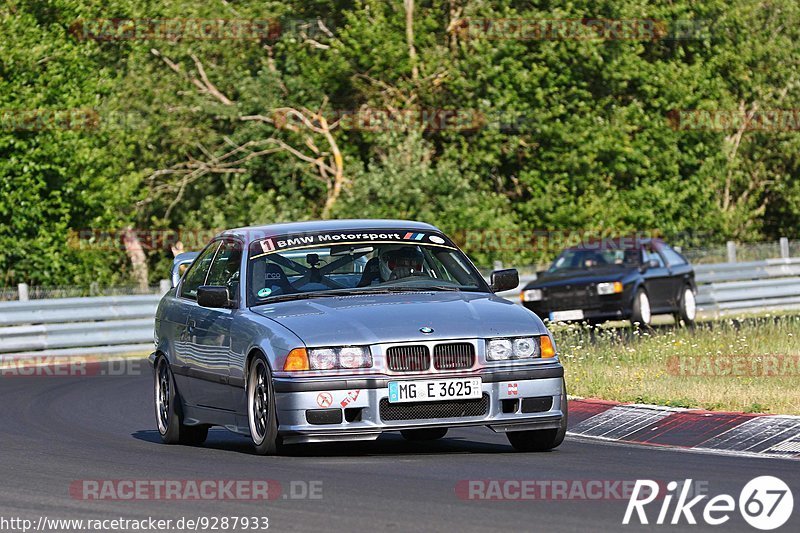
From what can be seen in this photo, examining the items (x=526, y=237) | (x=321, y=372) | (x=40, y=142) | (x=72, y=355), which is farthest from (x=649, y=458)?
(x=526, y=237)

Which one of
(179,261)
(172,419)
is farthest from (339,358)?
(179,261)

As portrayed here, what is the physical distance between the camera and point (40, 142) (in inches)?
1319

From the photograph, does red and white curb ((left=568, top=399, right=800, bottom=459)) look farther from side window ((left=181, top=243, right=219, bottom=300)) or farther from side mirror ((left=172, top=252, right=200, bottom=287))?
side mirror ((left=172, top=252, right=200, bottom=287))

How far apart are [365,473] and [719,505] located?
2.26 m

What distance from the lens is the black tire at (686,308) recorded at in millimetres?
27562

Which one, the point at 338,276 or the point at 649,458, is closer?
the point at 649,458

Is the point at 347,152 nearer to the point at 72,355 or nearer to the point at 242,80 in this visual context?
the point at 242,80

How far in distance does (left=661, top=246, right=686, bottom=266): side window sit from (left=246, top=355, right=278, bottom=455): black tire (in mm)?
18036

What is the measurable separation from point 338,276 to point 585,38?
1197 inches

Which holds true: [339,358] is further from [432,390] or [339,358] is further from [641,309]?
[641,309]

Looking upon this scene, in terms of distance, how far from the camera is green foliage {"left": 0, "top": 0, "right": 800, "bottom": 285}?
37.8 metres

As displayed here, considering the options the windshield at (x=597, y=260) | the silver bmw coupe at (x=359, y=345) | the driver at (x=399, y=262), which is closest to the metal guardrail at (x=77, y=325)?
the windshield at (x=597, y=260)

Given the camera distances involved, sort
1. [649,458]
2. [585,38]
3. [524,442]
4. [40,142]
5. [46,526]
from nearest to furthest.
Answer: [46,526] < [649,458] < [524,442] < [40,142] < [585,38]

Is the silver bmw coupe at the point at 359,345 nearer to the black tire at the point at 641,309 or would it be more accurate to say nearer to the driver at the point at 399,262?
the driver at the point at 399,262
